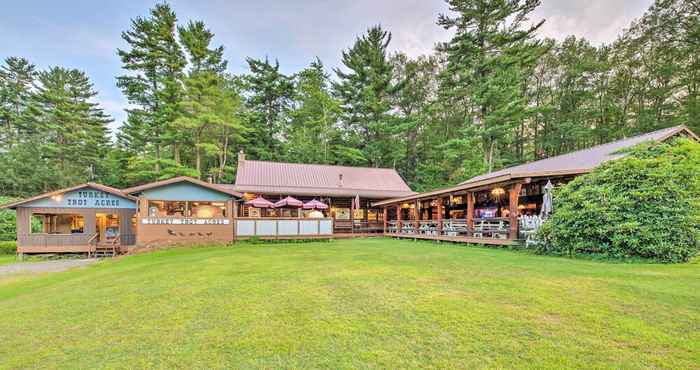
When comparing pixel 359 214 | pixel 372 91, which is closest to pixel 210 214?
pixel 359 214

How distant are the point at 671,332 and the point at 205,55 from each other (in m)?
28.7

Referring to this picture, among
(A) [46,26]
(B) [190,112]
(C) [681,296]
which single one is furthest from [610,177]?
(A) [46,26]

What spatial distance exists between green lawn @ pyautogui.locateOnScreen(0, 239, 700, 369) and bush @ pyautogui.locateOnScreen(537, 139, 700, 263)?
120 cm

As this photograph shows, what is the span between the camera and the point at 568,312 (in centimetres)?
316

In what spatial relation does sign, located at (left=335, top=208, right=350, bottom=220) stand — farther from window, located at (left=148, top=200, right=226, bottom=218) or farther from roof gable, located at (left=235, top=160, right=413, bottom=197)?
window, located at (left=148, top=200, right=226, bottom=218)

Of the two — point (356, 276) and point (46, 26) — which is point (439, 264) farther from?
point (46, 26)

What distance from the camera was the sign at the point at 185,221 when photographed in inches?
498

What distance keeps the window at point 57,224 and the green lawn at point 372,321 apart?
12.5m

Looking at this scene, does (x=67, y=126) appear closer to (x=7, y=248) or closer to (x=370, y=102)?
(x=7, y=248)

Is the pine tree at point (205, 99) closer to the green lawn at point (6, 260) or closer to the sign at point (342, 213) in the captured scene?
the green lawn at point (6, 260)

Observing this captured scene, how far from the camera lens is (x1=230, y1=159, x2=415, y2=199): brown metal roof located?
696 inches

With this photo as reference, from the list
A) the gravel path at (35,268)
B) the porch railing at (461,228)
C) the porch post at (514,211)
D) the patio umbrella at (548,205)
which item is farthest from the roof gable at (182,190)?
the patio umbrella at (548,205)

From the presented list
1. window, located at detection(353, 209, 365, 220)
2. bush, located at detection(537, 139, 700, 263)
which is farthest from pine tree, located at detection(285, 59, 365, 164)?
bush, located at detection(537, 139, 700, 263)

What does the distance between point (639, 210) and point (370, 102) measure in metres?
22.3
